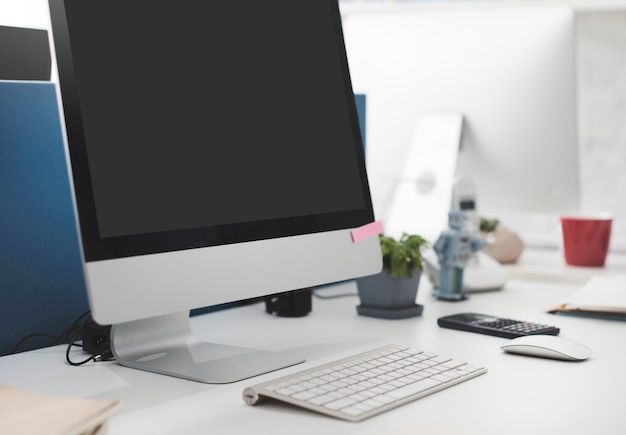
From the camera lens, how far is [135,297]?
0.92m

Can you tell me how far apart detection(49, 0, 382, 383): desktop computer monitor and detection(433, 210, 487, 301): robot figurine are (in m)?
0.30

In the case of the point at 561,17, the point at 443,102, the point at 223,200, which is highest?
the point at 561,17

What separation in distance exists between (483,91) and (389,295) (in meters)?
0.62

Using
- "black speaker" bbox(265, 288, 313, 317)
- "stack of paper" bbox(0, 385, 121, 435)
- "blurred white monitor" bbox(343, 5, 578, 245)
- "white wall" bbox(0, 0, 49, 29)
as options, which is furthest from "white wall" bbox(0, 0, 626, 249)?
"stack of paper" bbox(0, 385, 121, 435)

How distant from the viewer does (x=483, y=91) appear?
174 cm

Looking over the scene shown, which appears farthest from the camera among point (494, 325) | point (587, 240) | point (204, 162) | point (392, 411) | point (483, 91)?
point (587, 240)

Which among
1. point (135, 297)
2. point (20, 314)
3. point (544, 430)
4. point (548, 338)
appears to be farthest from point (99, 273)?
point (548, 338)

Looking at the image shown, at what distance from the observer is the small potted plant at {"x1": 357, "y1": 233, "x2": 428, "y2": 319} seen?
1354mm

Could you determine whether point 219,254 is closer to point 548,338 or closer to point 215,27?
point 215,27

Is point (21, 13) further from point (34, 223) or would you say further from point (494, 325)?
point (494, 325)

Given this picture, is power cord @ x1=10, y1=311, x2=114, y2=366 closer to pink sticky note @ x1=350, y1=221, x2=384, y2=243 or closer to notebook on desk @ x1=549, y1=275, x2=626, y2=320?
pink sticky note @ x1=350, y1=221, x2=384, y2=243

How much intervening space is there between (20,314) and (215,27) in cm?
53

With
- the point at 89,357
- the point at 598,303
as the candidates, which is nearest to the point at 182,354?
the point at 89,357

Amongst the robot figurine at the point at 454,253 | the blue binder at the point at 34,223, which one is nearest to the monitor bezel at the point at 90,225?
the blue binder at the point at 34,223
